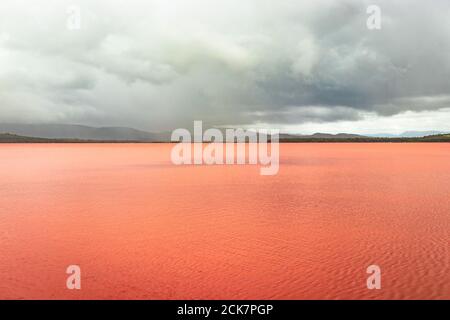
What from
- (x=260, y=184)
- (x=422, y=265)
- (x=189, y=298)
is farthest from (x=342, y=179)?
(x=189, y=298)

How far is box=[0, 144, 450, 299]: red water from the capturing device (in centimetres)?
724

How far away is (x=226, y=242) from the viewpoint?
10219 mm

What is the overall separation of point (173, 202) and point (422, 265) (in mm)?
10406

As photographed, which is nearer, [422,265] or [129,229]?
[422,265]

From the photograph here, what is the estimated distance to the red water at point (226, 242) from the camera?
7238mm

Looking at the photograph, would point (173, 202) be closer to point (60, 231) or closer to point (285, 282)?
point (60, 231)

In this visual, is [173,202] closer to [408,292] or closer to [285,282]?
[285,282]

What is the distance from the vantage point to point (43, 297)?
6.89 m

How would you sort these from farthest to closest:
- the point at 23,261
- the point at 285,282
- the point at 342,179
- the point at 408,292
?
the point at 342,179 → the point at 23,261 → the point at 285,282 → the point at 408,292

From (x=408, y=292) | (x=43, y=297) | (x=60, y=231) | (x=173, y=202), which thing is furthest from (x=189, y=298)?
(x=173, y=202)

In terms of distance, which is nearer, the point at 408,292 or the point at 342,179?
the point at 408,292

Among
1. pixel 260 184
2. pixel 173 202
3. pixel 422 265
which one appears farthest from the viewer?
pixel 260 184

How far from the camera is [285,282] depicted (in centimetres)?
741
